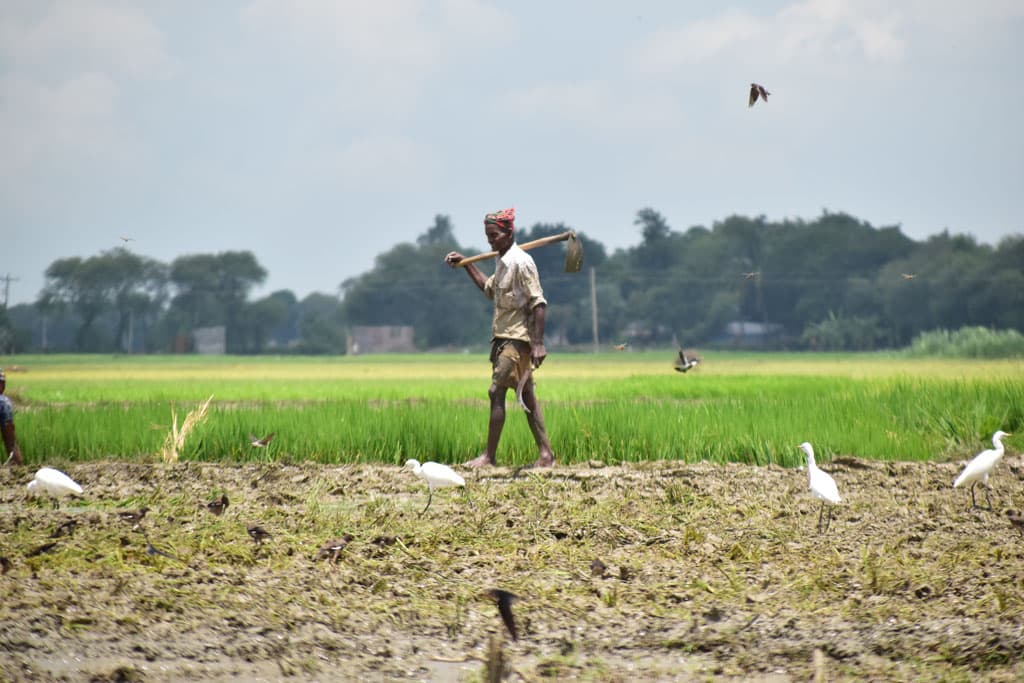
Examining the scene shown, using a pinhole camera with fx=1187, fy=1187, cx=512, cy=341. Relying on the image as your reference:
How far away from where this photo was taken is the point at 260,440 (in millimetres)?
9672

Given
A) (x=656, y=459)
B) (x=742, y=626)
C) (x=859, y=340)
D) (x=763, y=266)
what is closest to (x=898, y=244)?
(x=763, y=266)

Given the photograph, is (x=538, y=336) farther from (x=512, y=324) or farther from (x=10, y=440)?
(x=10, y=440)

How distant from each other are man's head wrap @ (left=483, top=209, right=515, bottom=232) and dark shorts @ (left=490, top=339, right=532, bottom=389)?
32.7 inches

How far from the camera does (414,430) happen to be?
9.79 m

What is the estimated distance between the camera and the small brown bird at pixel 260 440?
941 cm

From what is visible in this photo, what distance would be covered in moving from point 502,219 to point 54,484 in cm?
348

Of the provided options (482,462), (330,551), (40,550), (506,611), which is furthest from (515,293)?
(506,611)

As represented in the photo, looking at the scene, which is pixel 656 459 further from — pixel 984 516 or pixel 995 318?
pixel 995 318

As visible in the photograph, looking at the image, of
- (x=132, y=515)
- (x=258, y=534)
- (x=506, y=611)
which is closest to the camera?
(x=506, y=611)

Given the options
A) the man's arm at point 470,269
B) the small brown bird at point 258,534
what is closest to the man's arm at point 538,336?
the man's arm at point 470,269

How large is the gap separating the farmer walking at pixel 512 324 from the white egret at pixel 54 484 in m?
2.78

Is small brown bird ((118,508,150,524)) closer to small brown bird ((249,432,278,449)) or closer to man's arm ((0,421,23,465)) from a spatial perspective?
small brown bird ((249,432,278,449))

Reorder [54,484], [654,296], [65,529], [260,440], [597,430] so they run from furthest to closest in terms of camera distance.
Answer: [654,296], [597,430], [260,440], [54,484], [65,529]

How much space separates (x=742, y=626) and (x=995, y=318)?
51630 millimetres
